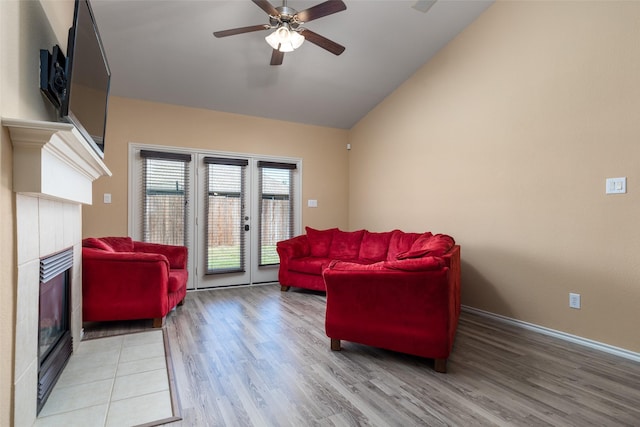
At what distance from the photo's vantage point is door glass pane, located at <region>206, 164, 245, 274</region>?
15.4ft

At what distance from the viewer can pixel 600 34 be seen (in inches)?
102

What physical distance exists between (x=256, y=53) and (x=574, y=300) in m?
4.23

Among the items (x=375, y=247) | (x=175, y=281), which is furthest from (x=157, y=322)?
(x=375, y=247)

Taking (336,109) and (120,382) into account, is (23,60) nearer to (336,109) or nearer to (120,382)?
(120,382)

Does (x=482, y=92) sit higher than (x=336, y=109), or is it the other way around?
(x=336, y=109)

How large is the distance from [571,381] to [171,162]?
4916 millimetres

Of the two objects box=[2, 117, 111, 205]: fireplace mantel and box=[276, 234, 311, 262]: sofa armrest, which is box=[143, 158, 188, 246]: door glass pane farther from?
box=[2, 117, 111, 205]: fireplace mantel

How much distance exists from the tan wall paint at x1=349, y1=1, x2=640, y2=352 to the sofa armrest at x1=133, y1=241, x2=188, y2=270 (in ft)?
10.6

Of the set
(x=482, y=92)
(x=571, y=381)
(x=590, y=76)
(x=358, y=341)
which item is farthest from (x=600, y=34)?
(x=358, y=341)

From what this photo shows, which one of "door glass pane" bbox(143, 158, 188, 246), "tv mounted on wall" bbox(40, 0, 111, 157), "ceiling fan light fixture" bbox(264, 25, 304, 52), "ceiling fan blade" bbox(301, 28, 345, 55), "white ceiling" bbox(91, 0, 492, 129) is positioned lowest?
"door glass pane" bbox(143, 158, 188, 246)

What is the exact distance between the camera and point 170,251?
155 inches

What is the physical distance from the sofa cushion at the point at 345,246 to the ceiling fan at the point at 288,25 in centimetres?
280

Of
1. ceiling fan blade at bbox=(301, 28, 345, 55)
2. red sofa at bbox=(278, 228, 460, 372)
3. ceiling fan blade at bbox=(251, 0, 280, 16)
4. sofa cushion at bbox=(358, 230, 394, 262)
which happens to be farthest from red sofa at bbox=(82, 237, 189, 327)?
sofa cushion at bbox=(358, 230, 394, 262)

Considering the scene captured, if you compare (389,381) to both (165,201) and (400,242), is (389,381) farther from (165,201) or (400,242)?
(165,201)
